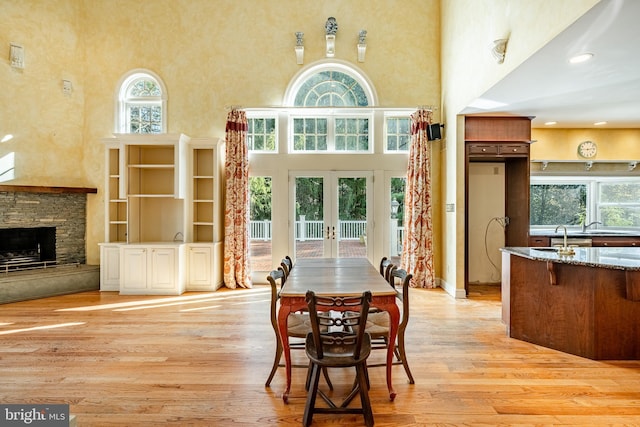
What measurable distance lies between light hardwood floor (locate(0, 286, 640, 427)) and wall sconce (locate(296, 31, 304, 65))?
419 centimetres

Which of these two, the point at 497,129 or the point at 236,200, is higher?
the point at 497,129

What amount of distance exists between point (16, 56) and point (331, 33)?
481 cm

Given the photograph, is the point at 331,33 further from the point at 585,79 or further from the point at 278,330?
the point at 278,330

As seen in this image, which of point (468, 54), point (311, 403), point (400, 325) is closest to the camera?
point (311, 403)

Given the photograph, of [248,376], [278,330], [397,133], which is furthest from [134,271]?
[397,133]

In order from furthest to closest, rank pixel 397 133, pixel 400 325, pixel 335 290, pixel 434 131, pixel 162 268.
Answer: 1. pixel 397 133
2. pixel 434 131
3. pixel 162 268
4. pixel 400 325
5. pixel 335 290

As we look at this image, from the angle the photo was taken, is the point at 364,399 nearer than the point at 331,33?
Yes

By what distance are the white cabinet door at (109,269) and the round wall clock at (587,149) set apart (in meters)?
7.90

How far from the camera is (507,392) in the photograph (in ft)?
7.98

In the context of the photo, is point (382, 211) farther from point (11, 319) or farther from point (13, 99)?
point (13, 99)

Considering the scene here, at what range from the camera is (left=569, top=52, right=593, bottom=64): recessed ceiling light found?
3.00 m

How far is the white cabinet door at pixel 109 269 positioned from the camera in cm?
539

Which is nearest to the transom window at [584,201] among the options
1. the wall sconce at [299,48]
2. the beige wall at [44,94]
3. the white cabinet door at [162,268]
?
the wall sconce at [299,48]

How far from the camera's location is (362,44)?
5.66 metres
